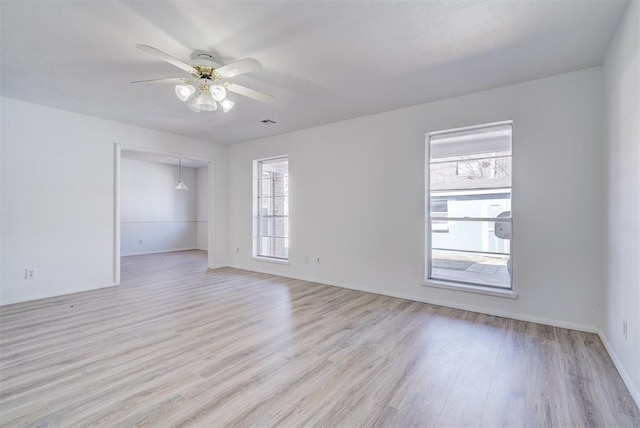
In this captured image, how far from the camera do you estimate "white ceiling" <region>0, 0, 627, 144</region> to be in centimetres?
210

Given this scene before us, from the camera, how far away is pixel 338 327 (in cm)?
304

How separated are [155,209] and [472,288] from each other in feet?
28.9

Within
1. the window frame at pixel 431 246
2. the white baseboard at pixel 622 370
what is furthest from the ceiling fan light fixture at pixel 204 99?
the white baseboard at pixel 622 370

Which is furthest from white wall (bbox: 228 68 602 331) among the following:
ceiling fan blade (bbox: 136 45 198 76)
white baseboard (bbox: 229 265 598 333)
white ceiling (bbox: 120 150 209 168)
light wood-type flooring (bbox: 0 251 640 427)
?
white ceiling (bbox: 120 150 209 168)

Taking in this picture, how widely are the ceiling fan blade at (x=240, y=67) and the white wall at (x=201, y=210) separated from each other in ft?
25.3

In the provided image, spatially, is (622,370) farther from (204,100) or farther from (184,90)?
(184,90)

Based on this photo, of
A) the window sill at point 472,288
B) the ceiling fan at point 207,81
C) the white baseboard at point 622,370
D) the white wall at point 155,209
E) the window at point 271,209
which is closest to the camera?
the white baseboard at point 622,370

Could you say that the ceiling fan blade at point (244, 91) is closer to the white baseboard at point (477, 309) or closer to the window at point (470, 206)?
the window at point (470, 206)

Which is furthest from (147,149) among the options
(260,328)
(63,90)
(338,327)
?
(338,327)

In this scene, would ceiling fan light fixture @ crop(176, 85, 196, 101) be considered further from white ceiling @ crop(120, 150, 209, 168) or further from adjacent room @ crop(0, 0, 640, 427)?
white ceiling @ crop(120, 150, 209, 168)

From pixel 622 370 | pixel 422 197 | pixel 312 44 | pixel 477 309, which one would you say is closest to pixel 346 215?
pixel 422 197

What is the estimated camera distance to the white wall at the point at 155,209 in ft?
27.2

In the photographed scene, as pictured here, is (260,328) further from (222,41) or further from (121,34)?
(121,34)

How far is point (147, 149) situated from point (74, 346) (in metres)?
3.55
